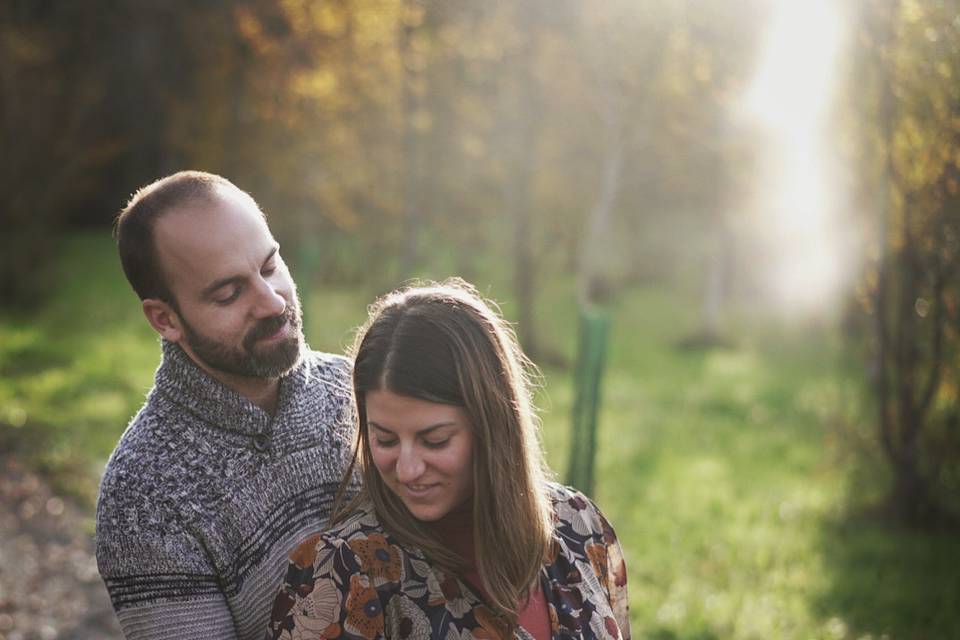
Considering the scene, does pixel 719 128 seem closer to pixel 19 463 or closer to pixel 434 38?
pixel 434 38

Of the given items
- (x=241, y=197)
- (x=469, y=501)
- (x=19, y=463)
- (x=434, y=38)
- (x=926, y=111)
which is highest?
(x=434, y=38)

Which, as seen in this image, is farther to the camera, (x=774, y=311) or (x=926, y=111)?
(x=774, y=311)

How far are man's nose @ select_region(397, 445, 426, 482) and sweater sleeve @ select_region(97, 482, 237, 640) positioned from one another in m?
0.59

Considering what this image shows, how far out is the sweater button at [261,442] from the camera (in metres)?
2.53

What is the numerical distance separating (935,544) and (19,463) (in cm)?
661

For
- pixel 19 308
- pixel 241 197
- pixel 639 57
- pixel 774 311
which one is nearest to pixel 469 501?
pixel 241 197

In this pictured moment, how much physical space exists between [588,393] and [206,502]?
435 cm

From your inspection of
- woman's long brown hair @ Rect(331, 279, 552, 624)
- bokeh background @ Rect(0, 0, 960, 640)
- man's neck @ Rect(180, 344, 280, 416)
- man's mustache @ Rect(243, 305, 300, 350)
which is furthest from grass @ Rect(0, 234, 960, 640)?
woman's long brown hair @ Rect(331, 279, 552, 624)

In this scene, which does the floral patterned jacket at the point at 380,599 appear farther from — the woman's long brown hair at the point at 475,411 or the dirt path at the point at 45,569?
the dirt path at the point at 45,569

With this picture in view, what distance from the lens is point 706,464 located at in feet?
28.8

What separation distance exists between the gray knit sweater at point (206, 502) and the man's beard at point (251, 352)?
0.16 feet

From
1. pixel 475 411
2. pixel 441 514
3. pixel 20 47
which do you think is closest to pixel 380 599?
pixel 441 514

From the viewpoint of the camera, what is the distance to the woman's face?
214cm

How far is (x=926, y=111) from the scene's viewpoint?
5.84 metres
